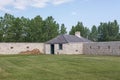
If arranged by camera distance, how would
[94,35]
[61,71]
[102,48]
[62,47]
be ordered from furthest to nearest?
[94,35]
[62,47]
[102,48]
[61,71]

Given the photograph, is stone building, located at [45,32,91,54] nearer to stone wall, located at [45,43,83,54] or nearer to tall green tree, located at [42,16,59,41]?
stone wall, located at [45,43,83,54]

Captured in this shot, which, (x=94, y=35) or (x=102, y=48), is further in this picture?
(x=94, y=35)

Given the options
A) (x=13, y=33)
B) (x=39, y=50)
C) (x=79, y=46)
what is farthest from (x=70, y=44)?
(x=13, y=33)

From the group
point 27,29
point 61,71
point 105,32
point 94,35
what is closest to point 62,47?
point 27,29

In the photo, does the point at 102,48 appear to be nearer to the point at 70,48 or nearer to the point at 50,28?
the point at 70,48

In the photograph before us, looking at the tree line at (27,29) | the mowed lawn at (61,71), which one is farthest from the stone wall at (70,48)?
the mowed lawn at (61,71)

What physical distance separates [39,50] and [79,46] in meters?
6.58

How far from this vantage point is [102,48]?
128ft

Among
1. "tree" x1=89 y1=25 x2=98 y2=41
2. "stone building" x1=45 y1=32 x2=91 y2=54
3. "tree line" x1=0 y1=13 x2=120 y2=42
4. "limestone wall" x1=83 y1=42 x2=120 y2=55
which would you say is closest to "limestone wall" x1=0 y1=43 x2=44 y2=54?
"stone building" x1=45 y1=32 x2=91 y2=54

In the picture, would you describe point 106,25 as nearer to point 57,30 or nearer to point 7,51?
point 57,30

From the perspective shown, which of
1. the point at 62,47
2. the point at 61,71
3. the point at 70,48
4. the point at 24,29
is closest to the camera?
the point at 61,71

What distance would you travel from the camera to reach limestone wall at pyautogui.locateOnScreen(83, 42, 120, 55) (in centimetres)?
3706

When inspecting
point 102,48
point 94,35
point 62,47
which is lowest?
point 102,48

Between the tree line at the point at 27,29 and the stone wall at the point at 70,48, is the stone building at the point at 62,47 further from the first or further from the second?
the tree line at the point at 27,29
